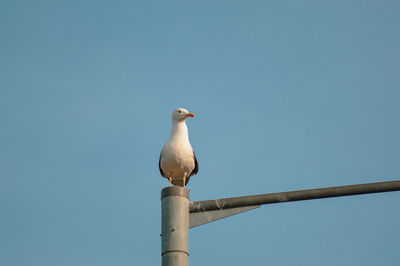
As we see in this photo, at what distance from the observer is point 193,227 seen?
575 cm

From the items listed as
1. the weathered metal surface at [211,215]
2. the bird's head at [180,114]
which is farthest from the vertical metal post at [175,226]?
the bird's head at [180,114]

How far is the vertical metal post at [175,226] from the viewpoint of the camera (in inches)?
210

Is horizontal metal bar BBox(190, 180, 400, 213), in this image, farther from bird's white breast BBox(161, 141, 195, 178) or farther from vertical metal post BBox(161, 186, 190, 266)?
bird's white breast BBox(161, 141, 195, 178)

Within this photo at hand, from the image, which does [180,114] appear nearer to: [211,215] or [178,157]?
[178,157]

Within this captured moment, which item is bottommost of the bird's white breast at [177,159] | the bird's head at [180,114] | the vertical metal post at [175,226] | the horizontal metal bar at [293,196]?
the vertical metal post at [175,226]

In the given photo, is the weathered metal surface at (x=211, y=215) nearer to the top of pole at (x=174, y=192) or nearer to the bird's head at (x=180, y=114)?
the top of pole at (x=174, y=192)

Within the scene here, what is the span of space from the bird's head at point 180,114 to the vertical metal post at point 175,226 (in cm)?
628

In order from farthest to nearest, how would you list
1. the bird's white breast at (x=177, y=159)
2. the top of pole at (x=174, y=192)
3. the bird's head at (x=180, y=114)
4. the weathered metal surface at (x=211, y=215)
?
the bird's head at (x=180, y=114) < the bird's white breast at (x=177, y=159) < the weathered metal surface at (x=211, y=215) < the top of pole at (x=174, y=192)

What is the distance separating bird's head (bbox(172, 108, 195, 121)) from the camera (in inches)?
472

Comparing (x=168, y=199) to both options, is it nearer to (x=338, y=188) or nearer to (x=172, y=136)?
(x=338, y=188)

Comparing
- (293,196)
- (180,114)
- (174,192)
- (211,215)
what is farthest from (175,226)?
(180,114)

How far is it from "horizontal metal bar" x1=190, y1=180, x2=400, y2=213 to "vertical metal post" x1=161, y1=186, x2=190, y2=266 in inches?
7.8

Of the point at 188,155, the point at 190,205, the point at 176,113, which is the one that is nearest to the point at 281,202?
the point at 190,205

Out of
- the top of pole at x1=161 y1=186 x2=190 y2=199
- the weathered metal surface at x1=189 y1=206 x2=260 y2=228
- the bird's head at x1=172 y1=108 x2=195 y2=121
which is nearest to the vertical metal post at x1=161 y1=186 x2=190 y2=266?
the top of pole at x1=161 y1=186 x2=190 y2=199
